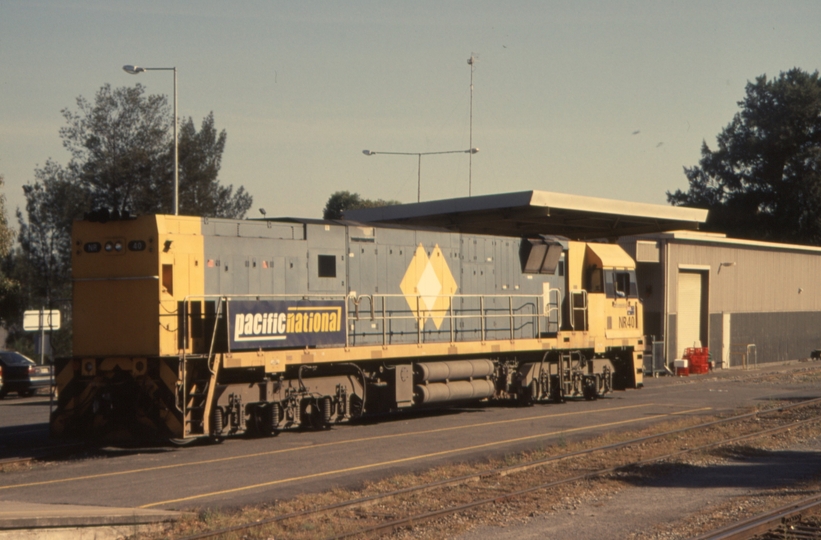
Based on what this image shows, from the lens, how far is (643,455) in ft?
46.9

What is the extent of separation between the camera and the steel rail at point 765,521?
354 inches

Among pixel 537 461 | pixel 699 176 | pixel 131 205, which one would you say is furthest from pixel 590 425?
pixel 699 176

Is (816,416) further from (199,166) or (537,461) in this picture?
(199,166)

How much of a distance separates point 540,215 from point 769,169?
5570 cm

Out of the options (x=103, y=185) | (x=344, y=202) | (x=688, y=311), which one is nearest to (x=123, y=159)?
(x=103, y=185)

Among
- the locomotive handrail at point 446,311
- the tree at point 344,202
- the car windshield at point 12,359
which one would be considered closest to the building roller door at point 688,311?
the locomotive handrail at point 446,311

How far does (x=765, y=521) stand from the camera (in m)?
9.49

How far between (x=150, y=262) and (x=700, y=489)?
912cm

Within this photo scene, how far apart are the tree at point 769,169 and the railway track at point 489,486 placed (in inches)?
2237

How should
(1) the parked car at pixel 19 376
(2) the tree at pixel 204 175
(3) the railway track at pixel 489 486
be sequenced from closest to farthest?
1. (3) the railway track at pixel 489 486
2. (1) the parked car at pixel 19 376
3. (2) the tree at pixel 204 175

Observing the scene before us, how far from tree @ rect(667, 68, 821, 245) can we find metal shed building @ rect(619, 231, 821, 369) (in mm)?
24652

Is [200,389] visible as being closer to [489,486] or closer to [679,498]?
[489,486]

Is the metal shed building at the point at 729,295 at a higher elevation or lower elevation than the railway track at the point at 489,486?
higher

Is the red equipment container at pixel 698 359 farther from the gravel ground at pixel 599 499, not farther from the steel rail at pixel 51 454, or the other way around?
the steel rail at pixel 51 454
